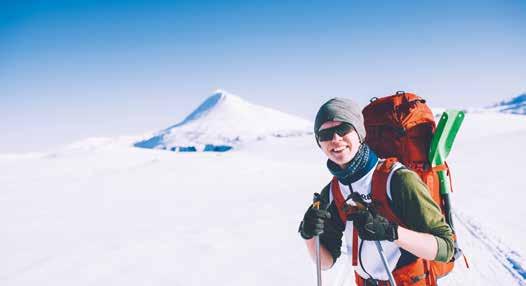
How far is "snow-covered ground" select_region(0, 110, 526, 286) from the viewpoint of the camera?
18.1 feet

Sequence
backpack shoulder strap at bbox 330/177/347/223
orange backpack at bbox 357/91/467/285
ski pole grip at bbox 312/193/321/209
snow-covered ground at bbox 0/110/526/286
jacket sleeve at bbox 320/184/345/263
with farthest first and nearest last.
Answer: snow-covered ground at bbox 0/110/526/286 → orange backpack at bbox 357/91/467/285 → jacket sleeve at bbox 320/184/345/263 → backpack shoulder strap at bbox 330/177/347/223 → ski pole grip at bbox 312/193/321/209

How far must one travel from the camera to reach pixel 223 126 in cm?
14762

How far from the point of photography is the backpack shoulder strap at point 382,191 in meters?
1.93

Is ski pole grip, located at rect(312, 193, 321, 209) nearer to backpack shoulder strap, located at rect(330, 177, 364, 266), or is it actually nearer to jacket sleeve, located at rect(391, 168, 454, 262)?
backpack shoulder strap, located at rect(330, 177, 364, 266)

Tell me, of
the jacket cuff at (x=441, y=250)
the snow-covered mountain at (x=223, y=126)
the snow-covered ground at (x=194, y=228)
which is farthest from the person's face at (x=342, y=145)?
the snow-covered mountain at (x=223, y=126)

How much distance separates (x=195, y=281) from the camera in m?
5.31

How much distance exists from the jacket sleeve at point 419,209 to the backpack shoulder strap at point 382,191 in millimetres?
47

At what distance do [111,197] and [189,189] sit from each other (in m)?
3.18

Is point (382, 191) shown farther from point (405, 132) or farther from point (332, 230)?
point (405, 132)

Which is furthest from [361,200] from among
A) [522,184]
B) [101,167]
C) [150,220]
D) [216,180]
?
[101,167]

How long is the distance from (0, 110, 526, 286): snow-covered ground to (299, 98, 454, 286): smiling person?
288 cm

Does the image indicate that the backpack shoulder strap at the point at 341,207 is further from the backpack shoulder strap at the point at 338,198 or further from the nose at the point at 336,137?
the nose at the point at 336,137

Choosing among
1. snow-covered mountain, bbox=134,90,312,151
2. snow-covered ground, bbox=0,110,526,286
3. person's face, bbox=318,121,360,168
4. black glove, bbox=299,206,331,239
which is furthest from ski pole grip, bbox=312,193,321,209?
snow-covered mountain, bbox=134,90,312,151

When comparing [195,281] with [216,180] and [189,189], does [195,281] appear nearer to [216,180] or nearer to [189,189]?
[189,189]
